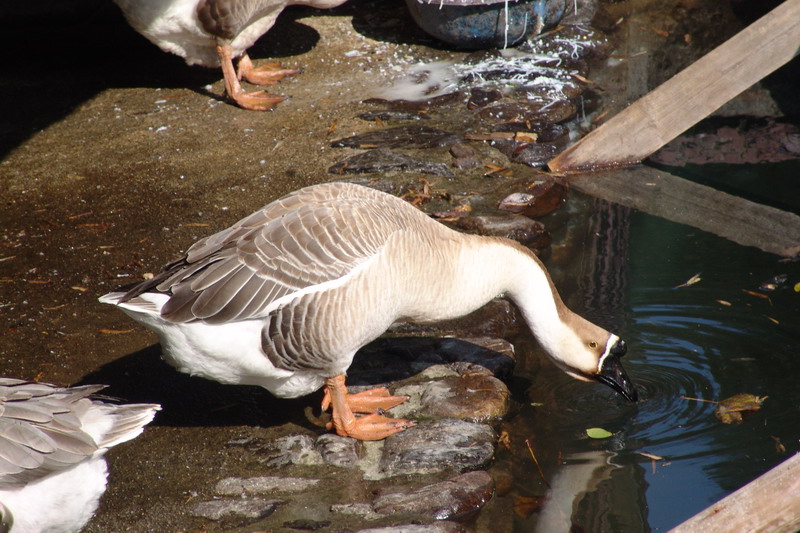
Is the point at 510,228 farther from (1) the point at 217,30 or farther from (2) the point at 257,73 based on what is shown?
(2) the point at 257,73

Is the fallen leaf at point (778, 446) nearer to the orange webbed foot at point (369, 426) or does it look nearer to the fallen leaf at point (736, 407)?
the fallen leaf at point (736, 407)

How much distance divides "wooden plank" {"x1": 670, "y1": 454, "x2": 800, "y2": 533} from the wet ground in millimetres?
1536

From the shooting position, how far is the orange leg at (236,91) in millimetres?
7367

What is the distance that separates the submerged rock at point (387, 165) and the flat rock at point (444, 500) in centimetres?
310

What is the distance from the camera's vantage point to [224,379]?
12.4ft

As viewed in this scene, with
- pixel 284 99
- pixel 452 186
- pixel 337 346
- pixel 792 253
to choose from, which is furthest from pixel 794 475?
pixel 284 99

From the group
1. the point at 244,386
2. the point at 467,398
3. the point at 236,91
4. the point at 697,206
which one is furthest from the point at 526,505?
the point at 236,91

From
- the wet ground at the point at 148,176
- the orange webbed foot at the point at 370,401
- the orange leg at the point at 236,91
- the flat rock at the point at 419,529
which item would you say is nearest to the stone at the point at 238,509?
the wet ground at the point at 148,176

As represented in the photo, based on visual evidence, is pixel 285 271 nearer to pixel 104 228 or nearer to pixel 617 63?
pixel 104 228

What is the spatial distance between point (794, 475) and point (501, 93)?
5293mm

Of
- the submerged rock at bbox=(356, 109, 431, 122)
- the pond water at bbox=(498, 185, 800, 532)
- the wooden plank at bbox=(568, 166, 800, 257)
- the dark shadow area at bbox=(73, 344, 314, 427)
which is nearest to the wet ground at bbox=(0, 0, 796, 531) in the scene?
the dark shadow area at bbox=(73, 344, 314, 427)

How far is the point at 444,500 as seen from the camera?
134 inches

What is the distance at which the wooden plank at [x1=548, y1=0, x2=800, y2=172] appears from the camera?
18.7 ft

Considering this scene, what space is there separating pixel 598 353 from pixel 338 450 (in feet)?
4.44
